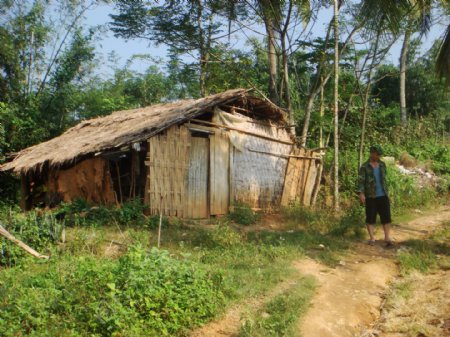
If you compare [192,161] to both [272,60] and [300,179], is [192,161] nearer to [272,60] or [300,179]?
[300,179]

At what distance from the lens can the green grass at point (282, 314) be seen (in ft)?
11.5

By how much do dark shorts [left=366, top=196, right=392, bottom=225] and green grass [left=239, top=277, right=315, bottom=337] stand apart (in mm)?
2352

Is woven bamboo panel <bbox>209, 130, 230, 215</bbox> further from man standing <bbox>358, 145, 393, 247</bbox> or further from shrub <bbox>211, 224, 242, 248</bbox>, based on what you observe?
man standing <bbox>358, 145, 393, 247</bbox>

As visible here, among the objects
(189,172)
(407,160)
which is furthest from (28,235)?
(407,160)

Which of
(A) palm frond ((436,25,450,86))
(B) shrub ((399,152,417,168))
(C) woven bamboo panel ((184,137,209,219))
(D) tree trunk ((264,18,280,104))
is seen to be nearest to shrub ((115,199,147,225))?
(C) woven bamboo panel ((184,137,209,219))

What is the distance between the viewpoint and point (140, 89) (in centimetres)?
2394

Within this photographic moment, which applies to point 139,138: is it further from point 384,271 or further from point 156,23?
point 156,23

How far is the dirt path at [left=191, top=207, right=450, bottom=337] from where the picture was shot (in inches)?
150

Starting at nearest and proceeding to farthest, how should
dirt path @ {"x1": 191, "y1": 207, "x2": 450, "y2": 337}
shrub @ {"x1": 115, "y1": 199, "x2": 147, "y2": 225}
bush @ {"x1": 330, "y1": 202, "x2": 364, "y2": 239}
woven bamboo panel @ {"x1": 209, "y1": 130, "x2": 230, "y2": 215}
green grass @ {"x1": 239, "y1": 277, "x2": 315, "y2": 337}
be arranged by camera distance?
1. green grass @ {"x1": 239, "y1": 277, "x2": 315, "y2": 337}
2. dirt path @ {"x1": 191, "y1": 207, "x2": 450, "y2": 337}
3. bush @ {"x1": 330, "y1": 202, "x2": 364, "y2": 239}
4. shrub @ {"x1": 115, "y1": 199, "x2": 147, "y2": 225}
5. woven bamboo panel @ {"x1": 209, "y1": 130, "x2": 230, "y2": 215}

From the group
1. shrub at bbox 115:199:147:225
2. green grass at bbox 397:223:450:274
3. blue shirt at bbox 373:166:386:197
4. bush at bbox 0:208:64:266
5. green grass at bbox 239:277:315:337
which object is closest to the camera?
green grass at bbox 239:277:315:337

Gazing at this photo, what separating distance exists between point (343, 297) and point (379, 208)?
2.55m

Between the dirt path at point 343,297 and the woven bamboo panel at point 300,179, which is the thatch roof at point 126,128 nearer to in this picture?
the woven bamboo panel at point 300,179

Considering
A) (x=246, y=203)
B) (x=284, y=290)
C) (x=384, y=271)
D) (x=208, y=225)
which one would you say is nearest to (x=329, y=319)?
(x=284, y=290)

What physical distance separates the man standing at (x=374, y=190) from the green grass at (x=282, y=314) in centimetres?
236
